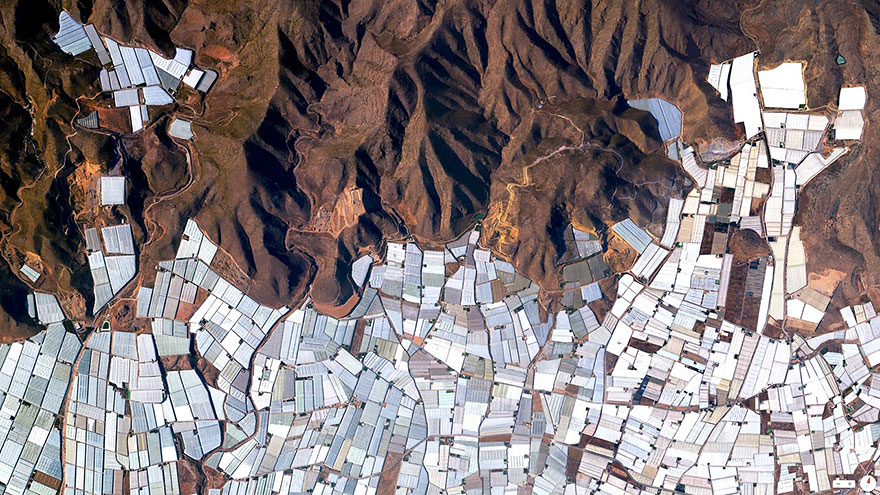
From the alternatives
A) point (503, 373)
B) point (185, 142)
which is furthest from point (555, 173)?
point (185, 142)

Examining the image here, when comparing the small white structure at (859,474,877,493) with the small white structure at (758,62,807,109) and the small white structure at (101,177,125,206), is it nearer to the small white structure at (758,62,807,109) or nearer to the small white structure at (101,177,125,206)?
the small white structure at (758,62,807,109)

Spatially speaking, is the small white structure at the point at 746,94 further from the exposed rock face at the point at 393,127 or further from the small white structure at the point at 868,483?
the small white structure at the point at 868,483

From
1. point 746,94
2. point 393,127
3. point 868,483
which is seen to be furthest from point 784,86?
point 868,483

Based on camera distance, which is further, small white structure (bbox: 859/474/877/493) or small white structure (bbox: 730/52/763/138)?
small white structure (bbox: 859/474/877/493)

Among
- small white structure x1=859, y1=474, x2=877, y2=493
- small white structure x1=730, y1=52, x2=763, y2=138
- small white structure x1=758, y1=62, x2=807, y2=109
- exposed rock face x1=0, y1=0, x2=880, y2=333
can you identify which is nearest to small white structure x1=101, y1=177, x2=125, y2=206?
exposed rock face x1=0, y1=0, x2=880, y2=333

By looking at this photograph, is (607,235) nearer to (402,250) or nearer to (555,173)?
(555,173)

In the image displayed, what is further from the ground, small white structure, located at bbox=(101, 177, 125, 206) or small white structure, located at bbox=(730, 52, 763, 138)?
small white structure, located at bbox=(730, 52, 763, 138)

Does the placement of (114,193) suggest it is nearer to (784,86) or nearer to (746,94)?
(746,94)

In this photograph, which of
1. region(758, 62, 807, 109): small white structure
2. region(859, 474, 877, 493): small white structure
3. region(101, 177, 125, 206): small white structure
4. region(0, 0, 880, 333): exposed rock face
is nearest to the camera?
region(0, 0, 880, 333): exposed rock face
